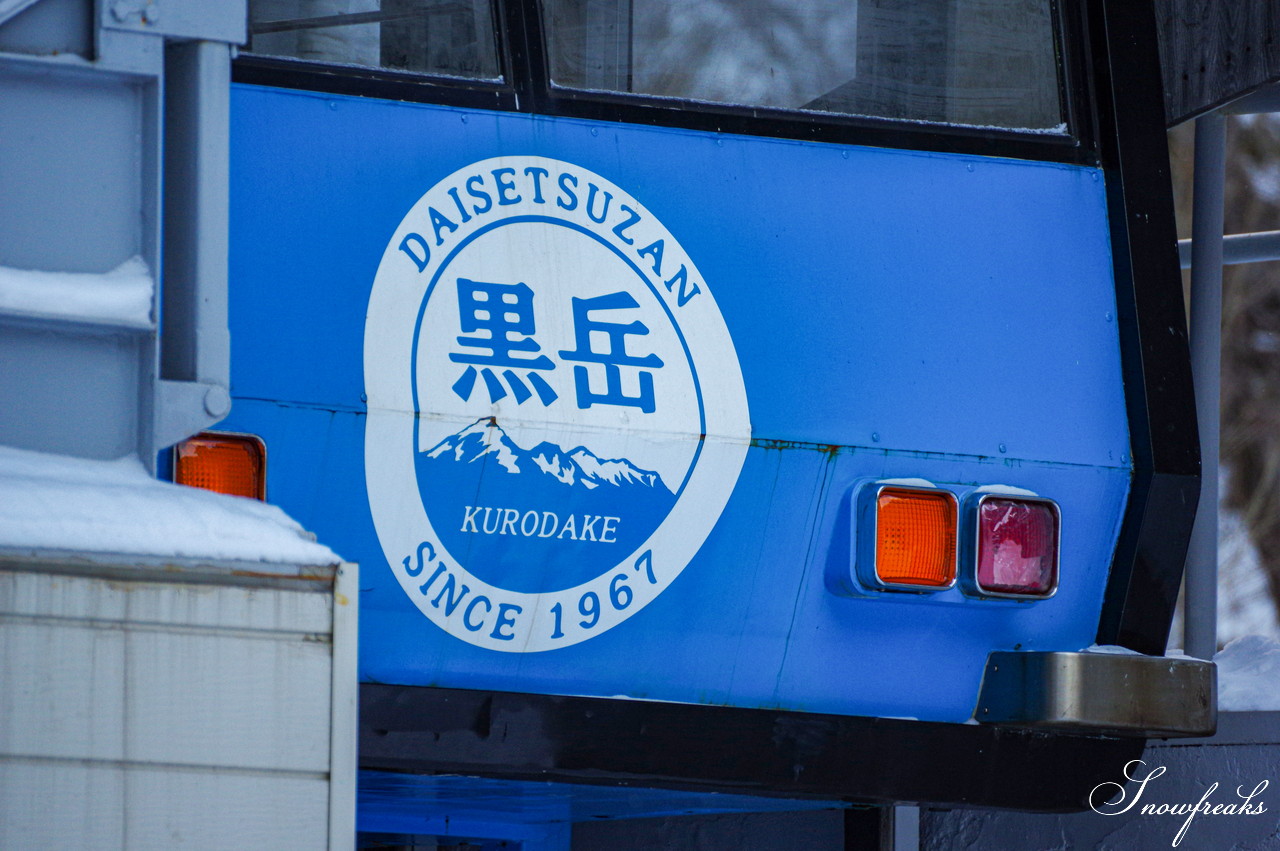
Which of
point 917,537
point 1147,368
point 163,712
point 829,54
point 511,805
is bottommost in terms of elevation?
point 511,805

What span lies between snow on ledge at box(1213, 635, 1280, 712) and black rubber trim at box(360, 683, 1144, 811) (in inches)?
44.4

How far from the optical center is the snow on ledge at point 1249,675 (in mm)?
4840

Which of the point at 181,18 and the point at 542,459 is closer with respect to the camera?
the point at 181,18

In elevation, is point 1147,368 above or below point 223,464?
above

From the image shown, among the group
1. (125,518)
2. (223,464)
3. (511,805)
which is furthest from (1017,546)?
(125,518)

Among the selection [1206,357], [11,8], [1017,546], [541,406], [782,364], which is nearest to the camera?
[11,8]

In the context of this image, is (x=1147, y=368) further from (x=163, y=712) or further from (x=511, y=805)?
(x=163, y=712)

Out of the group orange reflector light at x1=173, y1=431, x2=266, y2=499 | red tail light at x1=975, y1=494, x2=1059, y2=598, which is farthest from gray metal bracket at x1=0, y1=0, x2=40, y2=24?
red tail light at x1=975, y1=494, x2=1059, y2=598

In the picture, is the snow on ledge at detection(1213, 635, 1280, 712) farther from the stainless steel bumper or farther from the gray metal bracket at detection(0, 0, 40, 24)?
the gray metal bracket at detection(0, 0, 40, 24)

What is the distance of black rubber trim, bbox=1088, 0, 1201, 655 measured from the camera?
149 inches

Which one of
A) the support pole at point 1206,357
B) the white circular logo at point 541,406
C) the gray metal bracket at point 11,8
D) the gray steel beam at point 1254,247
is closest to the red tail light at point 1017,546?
the white circular logo at point 541,406

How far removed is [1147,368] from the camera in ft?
12.5

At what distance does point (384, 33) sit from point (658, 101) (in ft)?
1.76

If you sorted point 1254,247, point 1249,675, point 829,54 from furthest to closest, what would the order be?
point 1254,247, point 1249,675, point 829,54
